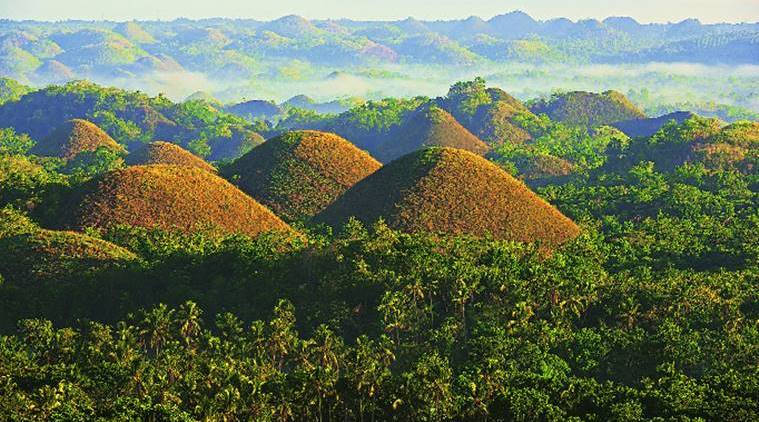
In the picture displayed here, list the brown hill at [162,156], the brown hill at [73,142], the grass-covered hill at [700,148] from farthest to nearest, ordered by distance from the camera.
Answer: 1. the brown hill at [73,142]
2. the brown hill at [162,156]
3. the grass-covered hill at [700,148]

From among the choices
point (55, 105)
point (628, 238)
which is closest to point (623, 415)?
point (628, 238)

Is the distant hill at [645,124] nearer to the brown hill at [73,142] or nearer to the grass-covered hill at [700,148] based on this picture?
the grass-covered hill at [700,148]

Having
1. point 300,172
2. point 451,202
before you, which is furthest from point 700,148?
point 300,172

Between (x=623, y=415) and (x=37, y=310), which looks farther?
(x=37, y=310)

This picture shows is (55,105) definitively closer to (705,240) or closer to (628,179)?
(628,179)

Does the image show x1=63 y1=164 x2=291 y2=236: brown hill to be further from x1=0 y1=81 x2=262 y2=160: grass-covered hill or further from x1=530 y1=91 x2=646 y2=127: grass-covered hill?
x1=530 y1=91 x2=646 y2=127: grass-covered hill

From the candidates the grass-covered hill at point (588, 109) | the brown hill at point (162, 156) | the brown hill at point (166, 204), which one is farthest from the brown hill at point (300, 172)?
the grass-covered hill at point (588, 109)

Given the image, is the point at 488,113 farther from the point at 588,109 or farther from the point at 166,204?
the point at 166,204
